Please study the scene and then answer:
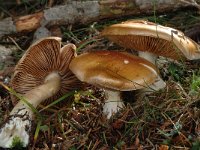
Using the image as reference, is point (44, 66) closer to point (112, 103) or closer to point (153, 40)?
point (112, 103)

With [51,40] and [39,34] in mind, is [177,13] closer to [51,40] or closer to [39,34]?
[39,34]

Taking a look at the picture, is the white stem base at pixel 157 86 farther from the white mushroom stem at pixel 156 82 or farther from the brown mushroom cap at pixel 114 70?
the brown mushroom cap at pixel 114 70

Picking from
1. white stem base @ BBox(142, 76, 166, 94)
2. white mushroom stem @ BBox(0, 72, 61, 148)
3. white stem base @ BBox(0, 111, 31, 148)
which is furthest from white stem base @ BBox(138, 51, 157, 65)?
white stem base @ BBox(0, 111, 31, 148)

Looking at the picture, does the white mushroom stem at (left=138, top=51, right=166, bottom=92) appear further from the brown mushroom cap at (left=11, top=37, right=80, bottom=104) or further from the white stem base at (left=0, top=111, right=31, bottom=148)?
the white stem base at (left=0, top=111, right=31, bottom=148)

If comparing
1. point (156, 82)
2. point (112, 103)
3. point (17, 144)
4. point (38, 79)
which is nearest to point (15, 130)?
point (17, 144)

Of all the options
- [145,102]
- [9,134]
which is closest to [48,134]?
[9,134]

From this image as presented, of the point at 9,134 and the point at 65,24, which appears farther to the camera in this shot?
the point at 65,24

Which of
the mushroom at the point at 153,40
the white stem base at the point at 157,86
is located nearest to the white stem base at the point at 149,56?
the mushroom at the point at 153,40
